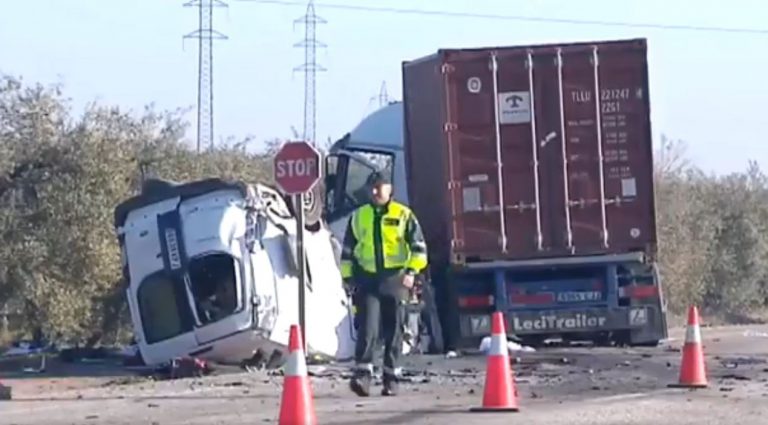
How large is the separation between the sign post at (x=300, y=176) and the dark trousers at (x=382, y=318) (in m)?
3.03

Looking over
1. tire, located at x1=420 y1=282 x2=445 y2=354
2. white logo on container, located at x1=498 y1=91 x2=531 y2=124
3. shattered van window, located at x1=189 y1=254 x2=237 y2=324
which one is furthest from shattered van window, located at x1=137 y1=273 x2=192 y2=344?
white logo on container, located at x1=498 y1=91 x2=531 y2=124

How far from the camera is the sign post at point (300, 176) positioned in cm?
1806

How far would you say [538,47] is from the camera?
69.5ft

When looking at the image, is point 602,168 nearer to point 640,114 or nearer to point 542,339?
point 640,114

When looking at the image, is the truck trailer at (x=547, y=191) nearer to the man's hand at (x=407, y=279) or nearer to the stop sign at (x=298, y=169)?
the stop sign at (x=298, y=169)

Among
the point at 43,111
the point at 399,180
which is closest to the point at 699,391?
the point at 399,180

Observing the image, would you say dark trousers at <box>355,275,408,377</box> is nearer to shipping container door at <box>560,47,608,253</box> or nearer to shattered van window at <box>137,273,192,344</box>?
shattered van window at <box>137,273,192,344</box>

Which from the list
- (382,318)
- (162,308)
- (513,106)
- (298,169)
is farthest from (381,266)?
(513,106)

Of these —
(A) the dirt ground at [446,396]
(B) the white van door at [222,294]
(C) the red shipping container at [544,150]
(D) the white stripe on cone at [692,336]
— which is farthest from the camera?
(C) the red shipping container at [544,150]

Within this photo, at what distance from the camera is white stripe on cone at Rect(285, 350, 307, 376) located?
1185 centimetres

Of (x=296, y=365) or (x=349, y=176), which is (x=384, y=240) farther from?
(x=349, y=176)

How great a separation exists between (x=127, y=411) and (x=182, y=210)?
496 centimetres

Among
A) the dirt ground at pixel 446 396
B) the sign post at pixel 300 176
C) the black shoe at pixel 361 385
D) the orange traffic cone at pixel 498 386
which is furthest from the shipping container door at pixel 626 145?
the orange traffic cone at pixel 498 386

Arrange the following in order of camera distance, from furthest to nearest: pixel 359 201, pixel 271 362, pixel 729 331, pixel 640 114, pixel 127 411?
1. pixel 729 331
2. pixel 359 201
3. pixel 640 114
4. pixel 271 362
5. pixel 127 411
